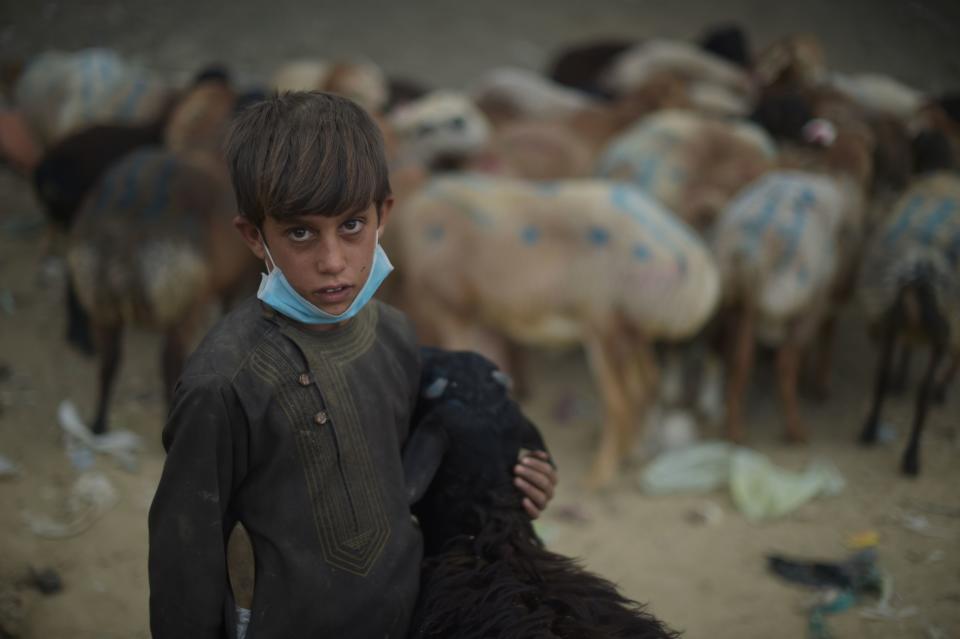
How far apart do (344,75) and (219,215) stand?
2012 mm

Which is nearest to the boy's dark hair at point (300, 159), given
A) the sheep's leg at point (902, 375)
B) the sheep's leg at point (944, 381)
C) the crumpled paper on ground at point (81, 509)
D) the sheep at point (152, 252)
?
the crumpled paper on ground at point (81, 509)

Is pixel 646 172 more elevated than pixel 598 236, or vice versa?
pixel 646 172

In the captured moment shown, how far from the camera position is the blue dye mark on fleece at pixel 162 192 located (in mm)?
4473

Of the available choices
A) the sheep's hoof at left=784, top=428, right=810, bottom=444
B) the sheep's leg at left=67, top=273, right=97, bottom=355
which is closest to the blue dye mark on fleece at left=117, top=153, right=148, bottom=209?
the sheep's leg at left=67, top=273, right=97, bottom=355

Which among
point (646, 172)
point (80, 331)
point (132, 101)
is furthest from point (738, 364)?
point (132, 101)

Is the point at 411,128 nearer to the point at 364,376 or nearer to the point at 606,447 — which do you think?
the point at 606,447

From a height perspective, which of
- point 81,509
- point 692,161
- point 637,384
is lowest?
point 81,509

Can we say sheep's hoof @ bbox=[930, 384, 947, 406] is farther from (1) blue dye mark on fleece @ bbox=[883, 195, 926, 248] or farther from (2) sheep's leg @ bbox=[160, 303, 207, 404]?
(2) sheep's leg @ bbox=[160, 303, 207, 404]

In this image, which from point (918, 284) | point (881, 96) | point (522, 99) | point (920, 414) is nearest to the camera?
point (918, 284)

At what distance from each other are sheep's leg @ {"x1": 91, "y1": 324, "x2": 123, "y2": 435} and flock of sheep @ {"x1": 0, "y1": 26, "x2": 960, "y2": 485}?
0.01 metres

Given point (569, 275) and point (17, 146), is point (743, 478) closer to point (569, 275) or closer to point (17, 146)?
point (569, 275)

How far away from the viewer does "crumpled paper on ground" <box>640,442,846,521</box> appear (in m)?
4.41

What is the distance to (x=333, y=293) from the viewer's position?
5.23 feet

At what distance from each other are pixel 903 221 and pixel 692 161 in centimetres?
151
